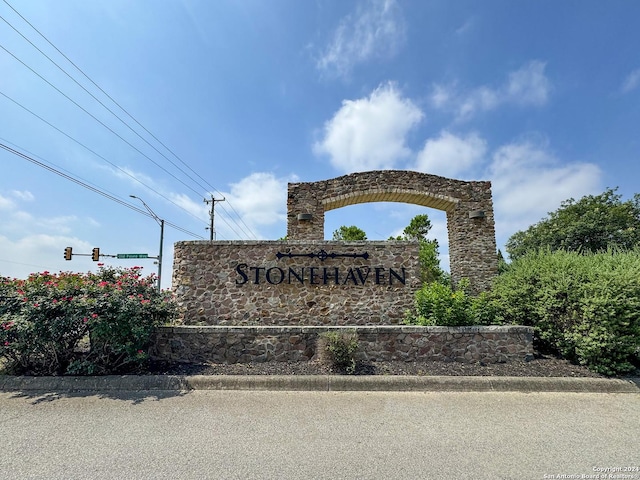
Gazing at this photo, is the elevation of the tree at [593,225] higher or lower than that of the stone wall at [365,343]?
higher

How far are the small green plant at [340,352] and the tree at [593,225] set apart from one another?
18.0m

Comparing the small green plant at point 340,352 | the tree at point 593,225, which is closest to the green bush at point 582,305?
the small green plant at point 340,352

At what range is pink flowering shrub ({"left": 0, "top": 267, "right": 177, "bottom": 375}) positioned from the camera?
15.9 ft

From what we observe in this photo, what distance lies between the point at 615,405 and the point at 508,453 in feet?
7.92

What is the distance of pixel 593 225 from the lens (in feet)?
67.6

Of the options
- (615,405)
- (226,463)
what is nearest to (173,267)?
(226,463)

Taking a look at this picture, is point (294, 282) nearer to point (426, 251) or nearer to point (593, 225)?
point (426, 251)

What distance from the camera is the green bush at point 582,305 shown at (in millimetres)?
5074

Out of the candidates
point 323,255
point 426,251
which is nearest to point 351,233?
point 426,251

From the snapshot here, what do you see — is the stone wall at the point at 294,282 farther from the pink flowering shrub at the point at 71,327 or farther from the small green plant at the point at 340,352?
the small green plant at the point at 340,352

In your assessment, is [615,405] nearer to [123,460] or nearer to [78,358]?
[123,460]

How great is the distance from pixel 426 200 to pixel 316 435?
10.0m

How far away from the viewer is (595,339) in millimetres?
5117

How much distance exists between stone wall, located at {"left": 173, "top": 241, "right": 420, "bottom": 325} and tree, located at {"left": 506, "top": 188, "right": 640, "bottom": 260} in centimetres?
1566
